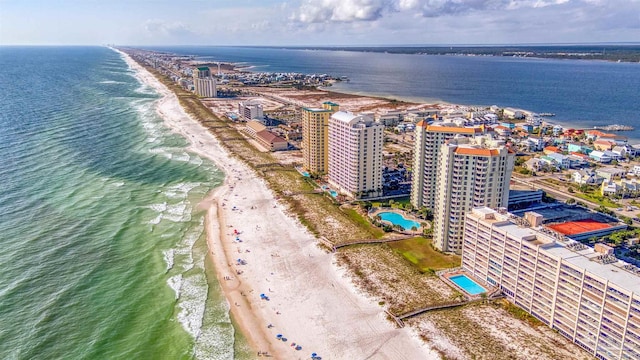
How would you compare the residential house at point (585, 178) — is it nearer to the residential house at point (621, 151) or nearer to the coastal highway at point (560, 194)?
the coastal highway at point (560, 194)

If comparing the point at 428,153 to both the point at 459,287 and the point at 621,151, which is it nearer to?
the point at 459,287

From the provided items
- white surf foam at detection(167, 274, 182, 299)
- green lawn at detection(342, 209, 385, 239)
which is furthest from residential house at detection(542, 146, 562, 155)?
white surf foam at detection(167, 274, 182, 299)

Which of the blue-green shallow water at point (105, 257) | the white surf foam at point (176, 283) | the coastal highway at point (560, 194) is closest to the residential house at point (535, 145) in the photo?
the coastal highway at point (560, 194)

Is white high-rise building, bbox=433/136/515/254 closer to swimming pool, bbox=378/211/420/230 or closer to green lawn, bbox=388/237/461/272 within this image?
green lawn, bbox=388/237/461/272

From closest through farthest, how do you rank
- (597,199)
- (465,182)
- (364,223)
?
(465,182) < (364,223) < (597,199)

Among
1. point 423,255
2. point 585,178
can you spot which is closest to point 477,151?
point 423,255

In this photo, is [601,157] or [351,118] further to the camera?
[601,157]

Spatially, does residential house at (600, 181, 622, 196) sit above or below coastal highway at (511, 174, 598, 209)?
above
